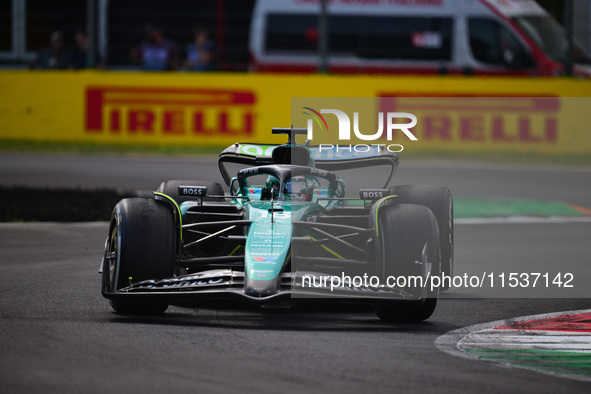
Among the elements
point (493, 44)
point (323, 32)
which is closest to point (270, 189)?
point (323, 32)

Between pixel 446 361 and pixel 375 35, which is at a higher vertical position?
pixel 375 35

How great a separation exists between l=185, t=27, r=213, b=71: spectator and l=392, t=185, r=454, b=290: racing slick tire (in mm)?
10935

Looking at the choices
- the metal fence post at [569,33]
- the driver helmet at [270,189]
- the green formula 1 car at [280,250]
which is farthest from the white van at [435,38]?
the green formula 1 car at [280,250]

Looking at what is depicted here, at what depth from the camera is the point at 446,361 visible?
5531 millimetres

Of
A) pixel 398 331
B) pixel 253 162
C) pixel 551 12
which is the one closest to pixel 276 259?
pixel 398 331

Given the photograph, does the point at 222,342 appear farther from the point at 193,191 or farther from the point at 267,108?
the point at 267,108

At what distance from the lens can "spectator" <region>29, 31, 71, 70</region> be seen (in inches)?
722

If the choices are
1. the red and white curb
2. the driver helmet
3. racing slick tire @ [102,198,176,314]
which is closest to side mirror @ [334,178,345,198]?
the driver helmet

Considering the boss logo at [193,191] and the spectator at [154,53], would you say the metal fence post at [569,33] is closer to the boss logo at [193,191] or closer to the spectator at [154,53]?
the spectator at [154,53]

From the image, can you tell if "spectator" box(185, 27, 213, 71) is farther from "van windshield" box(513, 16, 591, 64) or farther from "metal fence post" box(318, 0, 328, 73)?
"van windshield" box(513, 16, 591, 64)

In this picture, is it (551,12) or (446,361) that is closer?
(446,361)

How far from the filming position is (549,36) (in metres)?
18.8

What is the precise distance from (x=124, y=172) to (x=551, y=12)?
809 cm

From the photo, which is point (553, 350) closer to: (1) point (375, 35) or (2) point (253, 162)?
(2) point (253, 162)
